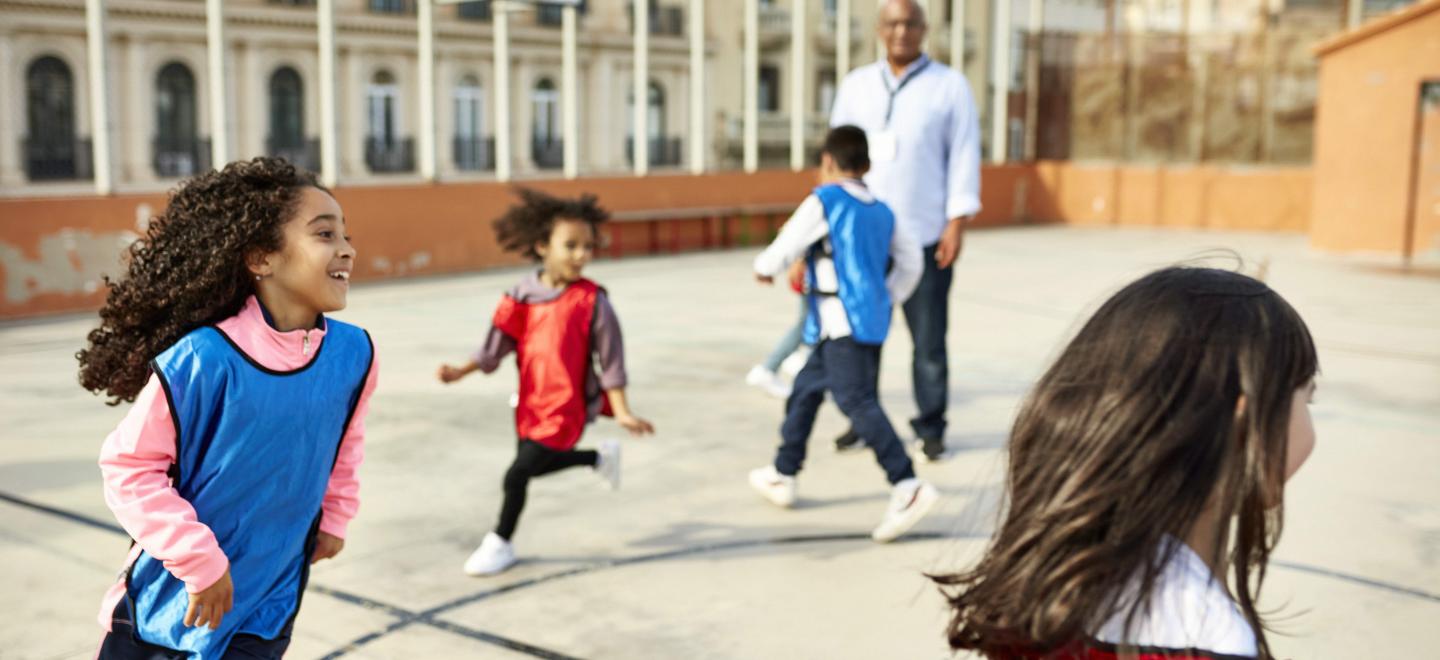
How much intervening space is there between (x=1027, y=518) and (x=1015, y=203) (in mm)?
20124

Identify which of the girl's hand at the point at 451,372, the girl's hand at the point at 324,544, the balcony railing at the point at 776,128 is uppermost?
the balcony railing at the point at 776,128

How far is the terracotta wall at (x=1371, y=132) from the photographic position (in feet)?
50.5

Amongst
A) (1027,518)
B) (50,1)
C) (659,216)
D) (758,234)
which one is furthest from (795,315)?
(50,1)

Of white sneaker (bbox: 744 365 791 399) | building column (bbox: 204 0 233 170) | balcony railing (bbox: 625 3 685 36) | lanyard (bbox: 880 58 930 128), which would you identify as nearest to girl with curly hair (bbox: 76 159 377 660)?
lanyard (bbox: 880 58 930 128)

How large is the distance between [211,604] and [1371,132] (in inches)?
641

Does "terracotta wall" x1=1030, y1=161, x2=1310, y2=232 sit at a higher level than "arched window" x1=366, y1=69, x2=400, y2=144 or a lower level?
lower

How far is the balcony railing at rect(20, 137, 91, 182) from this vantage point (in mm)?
23312

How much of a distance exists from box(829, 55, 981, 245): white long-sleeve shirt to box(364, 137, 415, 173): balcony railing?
23.5 meters

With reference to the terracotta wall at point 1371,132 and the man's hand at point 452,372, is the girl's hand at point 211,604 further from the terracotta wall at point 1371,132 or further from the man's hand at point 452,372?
the terracotta wall at point 1371,132

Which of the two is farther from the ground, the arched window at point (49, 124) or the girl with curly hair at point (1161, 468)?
the arched window at point (49, 124)

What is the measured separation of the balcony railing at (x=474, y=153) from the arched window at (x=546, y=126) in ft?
4.28

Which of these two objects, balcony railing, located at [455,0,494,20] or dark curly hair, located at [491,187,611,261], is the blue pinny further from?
balcony railing, located at [455,0,494,20]

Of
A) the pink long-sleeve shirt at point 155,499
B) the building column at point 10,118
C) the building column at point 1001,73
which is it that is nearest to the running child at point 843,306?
the pink long-sleeve shirt at point 155,499

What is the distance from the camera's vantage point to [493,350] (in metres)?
4.31
